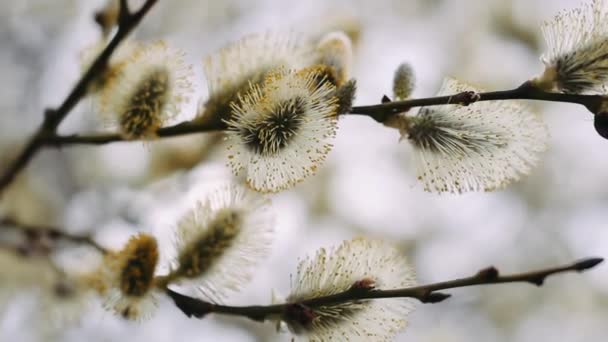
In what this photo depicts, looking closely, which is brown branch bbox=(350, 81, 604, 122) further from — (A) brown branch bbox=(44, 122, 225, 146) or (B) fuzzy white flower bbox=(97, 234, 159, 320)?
(B) fuzzy white flower bbox=(97, 234, 159, 320)

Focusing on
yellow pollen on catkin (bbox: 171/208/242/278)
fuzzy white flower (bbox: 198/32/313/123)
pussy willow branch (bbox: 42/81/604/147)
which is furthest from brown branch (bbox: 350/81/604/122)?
yellow pollen on catkin (bbox: 171/208/242/278)

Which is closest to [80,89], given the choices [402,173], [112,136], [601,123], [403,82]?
[112,136]

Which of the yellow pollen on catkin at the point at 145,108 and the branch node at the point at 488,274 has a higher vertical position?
the yellow pollen on catkin at the point at 145,108

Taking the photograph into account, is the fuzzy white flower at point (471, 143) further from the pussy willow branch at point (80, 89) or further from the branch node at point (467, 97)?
the pussy willow branch at point (80, 89)

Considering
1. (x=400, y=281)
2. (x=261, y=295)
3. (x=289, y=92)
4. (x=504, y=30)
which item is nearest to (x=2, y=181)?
(x=289, y=92)

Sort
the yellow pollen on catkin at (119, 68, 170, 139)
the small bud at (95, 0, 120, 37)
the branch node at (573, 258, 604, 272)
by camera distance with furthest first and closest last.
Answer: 1. the small bud at (95, 0, 120, 37)
2. the yellow pollen on catkin at (119, 68, 170, 139)
3. the branch node at (573, 258, 604, 272)

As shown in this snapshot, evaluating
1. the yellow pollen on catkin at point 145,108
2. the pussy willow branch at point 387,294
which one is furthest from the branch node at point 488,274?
the yellow pollen on catkin at point 145,108
